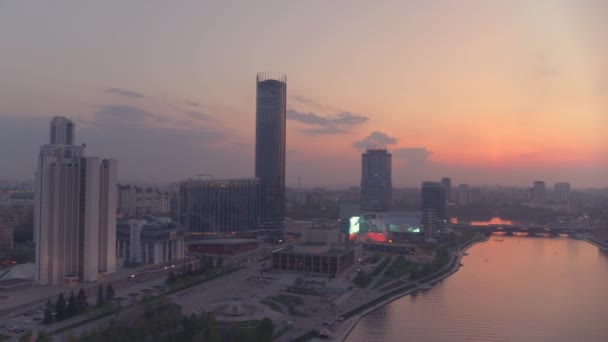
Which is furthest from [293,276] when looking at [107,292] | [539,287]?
[539,287]

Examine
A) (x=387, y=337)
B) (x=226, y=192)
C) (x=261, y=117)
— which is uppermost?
(x=261, y=117)

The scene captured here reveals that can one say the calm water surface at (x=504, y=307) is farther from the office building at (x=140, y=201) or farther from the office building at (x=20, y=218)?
the office building at (x=140, y=201)

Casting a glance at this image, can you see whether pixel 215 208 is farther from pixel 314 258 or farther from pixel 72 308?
pixel 72 308

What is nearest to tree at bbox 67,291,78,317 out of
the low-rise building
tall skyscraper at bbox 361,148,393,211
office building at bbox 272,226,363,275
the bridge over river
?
office building at bbox 272,226,363,275

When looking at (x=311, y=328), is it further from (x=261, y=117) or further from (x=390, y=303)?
(x=261, y=117)

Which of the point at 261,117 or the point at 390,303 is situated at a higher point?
the point at 261,117

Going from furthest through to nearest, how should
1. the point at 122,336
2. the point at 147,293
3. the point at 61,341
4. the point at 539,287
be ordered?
the point at 539,287, the point at 147,293, the point at 61,341, the point at 122,336

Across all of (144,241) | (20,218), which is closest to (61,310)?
(144,241)
